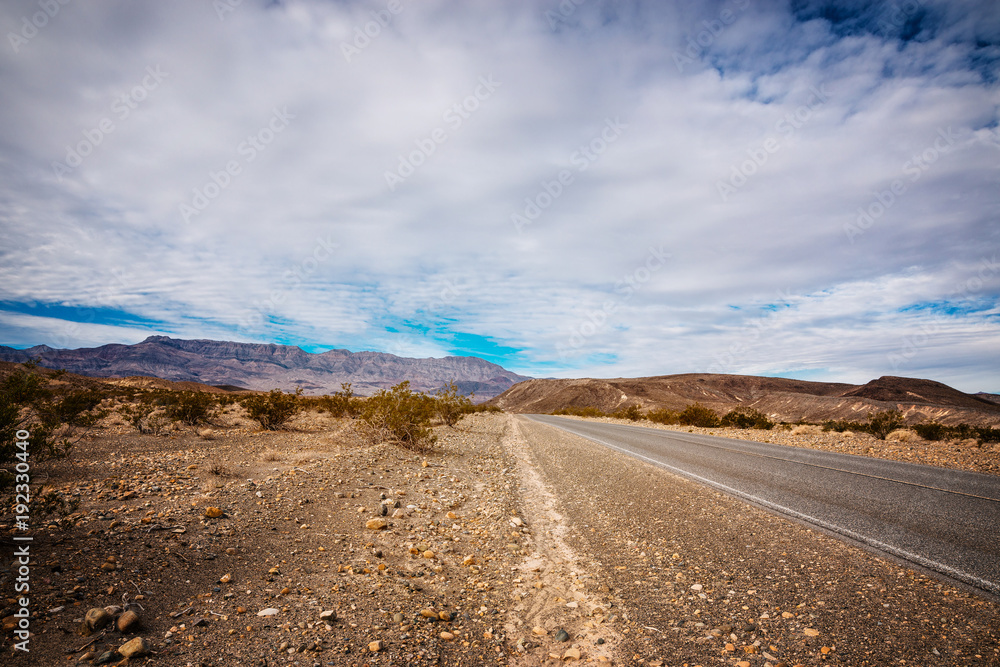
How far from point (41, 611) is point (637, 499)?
24.2ft

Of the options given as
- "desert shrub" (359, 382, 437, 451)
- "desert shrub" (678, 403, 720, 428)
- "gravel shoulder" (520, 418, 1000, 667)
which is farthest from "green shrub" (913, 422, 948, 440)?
"desert shrub" (359, 382, 437, 451)

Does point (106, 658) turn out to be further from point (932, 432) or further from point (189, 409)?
point (932, 432)

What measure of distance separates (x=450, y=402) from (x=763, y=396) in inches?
3629

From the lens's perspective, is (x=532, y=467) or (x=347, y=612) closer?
(x=347, y=612)

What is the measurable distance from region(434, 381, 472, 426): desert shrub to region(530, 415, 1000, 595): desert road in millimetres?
11391

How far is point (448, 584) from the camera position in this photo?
447cm

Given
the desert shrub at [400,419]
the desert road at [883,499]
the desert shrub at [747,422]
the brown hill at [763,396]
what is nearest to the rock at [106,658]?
the desert road at [883,499]

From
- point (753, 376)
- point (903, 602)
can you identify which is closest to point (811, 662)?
point (903, 602)

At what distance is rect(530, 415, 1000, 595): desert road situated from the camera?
182 inches

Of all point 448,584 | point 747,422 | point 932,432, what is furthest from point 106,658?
point 747,422

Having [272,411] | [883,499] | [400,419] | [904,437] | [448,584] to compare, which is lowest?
[448,584]

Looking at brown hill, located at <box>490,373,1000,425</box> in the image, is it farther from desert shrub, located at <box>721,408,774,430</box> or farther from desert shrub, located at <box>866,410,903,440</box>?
desert shrub, located at <box>866,410,903,440</box>

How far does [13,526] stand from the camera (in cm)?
410

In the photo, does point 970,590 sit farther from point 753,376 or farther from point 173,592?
point 753,376
